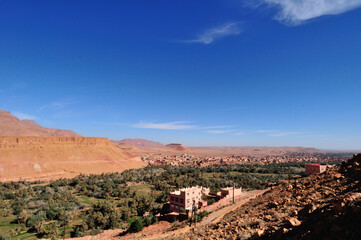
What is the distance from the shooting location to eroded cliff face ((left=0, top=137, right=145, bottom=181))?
184 ft

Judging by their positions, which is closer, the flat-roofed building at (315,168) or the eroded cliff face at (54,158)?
the flat-roofed building at (315,168)

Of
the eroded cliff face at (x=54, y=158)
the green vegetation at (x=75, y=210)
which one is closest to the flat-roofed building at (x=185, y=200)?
the green vegetation at (x=75, y=210)

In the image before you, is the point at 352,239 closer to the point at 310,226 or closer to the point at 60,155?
the point at 310,226

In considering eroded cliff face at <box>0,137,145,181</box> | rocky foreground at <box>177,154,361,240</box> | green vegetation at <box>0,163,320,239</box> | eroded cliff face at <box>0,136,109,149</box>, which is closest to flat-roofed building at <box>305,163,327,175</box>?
green vegetation at <box>0,163,320,239</box>

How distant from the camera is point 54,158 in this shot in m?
64.9

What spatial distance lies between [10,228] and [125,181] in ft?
93.1

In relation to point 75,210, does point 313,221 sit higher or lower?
higher

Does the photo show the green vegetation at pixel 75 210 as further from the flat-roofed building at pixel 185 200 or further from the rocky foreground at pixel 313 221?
the rocky foreground at pixel 313 221

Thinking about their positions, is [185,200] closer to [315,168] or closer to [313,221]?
[313,221]

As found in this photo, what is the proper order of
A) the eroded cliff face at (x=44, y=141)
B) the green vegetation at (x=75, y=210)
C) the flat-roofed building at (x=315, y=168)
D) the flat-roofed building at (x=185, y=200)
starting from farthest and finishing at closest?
1. the eroded cliff face at (x=44, y=141)
2. the flat-roofed building at (x=315, y=168)
3. the flat-roofed building at (x=185, y=200)
4. the green vegetation at (x=75, y=210)

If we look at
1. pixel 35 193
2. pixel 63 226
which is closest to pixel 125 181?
pixel 35 193

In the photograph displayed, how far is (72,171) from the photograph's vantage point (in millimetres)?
62562

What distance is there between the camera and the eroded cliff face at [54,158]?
56156 millimetres

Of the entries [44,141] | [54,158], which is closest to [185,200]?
[54,158]
